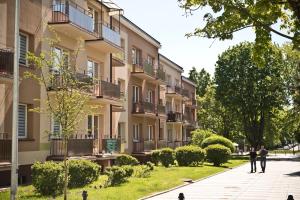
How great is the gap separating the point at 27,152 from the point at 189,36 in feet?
35.3

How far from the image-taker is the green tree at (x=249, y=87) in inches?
2175

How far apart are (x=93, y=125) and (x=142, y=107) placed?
1048cm

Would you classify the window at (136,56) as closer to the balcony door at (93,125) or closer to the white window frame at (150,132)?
the white window frame at (150,132)

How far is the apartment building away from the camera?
1890 centimetres

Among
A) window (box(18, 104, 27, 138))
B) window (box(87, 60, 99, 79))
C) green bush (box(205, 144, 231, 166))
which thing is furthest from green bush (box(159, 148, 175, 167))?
window (box(18, 104, 27, 138))

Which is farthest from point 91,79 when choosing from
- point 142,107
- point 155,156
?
point 142,107

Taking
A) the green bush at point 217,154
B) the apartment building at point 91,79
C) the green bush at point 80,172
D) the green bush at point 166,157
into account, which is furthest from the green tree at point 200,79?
the green bush at point 80,172

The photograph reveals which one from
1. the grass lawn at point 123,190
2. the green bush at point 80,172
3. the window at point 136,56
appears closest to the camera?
the grass lawn at point 123,190

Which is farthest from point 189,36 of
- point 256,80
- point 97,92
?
point 256,80

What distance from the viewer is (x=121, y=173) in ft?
62.8

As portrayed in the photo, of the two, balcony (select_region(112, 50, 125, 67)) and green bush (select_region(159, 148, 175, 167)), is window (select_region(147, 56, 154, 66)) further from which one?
green bush (select_region(159, 148, 175, 167))

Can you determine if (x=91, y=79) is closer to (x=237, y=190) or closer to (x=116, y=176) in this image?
(x=116, y=176)

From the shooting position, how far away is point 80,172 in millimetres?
18188

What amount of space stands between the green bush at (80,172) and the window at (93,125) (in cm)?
712
